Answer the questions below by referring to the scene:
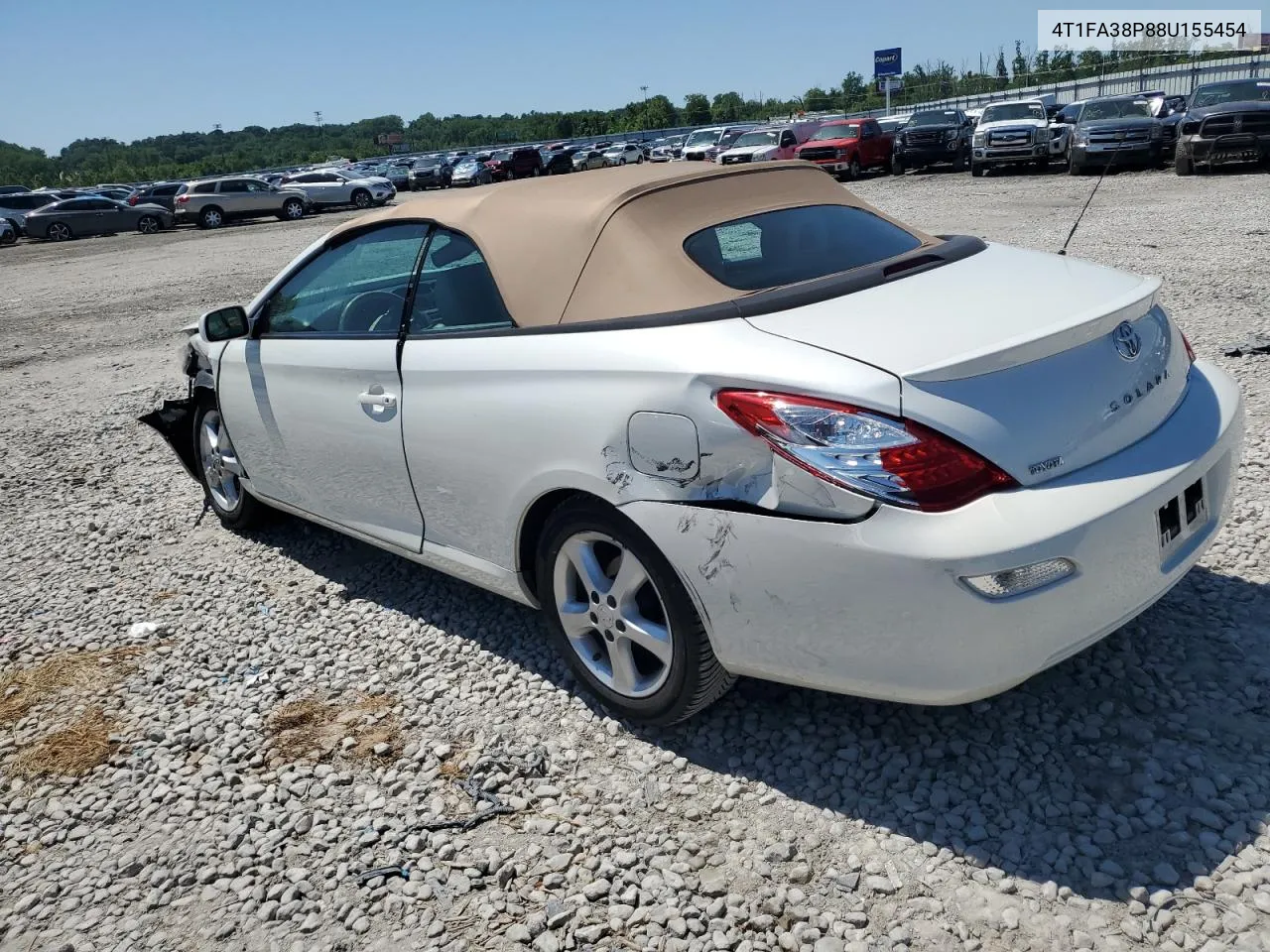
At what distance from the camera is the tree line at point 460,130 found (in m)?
62.5

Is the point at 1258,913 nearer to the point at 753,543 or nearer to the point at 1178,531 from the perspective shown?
the point at 1178,531

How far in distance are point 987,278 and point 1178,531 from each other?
94 cm

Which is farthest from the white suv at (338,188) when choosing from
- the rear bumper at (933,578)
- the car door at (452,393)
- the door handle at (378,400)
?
the rear bumper at (933,578)

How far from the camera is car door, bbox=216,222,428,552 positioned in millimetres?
3750

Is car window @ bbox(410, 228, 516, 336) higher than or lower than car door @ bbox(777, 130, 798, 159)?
lower

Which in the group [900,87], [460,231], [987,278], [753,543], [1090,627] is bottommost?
[1090,627]

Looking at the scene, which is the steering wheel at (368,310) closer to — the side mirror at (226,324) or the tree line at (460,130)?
the side mirror at (226,324)

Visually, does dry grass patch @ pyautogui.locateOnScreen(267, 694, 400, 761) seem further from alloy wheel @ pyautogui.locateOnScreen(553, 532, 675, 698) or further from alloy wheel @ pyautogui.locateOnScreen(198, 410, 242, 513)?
alloy wheel @ pyautogui.locateOnScreen(198, 410, 242, 513)

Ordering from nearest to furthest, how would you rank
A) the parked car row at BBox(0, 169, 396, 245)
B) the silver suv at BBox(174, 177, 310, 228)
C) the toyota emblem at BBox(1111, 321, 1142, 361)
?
the toyota emblem at BBox(1111, 321, 1142, 361), the parked car row at BBox(0, 169, 396, 245), the silver suv at BBox(174, 177, 310, 228)

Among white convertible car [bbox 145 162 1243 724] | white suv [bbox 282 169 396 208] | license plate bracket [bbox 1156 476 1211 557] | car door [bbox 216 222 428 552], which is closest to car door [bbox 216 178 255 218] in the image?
white suv [bbox 282 169 396 208]

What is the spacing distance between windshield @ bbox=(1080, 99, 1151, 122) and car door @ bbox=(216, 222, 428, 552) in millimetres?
22457

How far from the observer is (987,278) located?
311cm

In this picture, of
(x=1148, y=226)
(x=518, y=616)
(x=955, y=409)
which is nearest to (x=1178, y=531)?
(x=955, y=409)

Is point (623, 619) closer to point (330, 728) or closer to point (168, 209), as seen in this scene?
point (330, 728)
